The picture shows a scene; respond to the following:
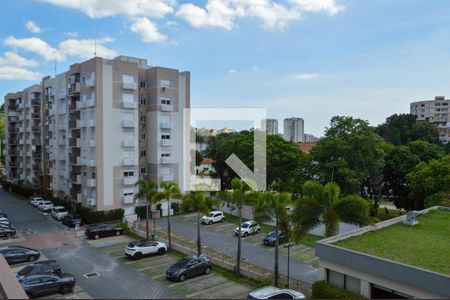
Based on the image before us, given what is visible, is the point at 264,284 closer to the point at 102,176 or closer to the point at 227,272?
the point at 227,272

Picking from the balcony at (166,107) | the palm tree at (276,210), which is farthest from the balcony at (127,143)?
the palm tree at (276,210)

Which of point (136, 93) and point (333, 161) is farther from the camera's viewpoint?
point (136, 93)

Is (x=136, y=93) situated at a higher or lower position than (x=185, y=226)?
higher

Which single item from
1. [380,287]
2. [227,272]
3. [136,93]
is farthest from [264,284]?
[136,93]

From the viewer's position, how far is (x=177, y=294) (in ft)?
61.9

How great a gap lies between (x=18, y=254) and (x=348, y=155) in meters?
27.5

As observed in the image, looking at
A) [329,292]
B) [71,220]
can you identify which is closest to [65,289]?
[329,292]

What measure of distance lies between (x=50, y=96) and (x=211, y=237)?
101 ft

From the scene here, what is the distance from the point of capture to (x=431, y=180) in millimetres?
30828

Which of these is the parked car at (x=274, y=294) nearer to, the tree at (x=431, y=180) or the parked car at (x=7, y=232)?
the tree at (x=431, y=180)

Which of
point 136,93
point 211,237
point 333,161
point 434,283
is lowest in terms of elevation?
point 211,237

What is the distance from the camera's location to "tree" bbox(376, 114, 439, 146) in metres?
63.5

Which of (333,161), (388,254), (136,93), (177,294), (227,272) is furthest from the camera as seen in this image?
(136,93)

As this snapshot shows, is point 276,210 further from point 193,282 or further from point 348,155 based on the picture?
point 348,155
